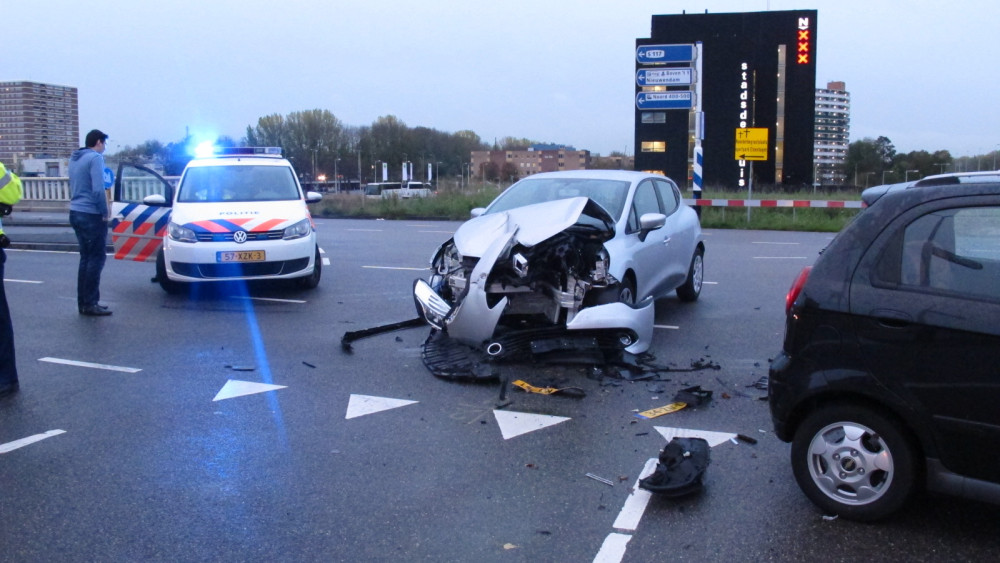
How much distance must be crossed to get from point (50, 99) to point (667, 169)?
41.1m

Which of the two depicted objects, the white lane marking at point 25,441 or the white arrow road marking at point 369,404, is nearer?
the white lane marking at point 25,441

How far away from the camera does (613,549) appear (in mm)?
3613

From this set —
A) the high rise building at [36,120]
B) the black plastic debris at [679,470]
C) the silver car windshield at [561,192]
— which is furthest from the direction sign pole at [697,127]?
the high rise building at [36,120]

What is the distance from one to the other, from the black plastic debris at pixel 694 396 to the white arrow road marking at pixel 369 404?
1914mm

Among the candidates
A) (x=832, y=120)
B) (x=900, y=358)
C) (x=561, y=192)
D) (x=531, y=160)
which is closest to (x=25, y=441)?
(x=900, y=358)

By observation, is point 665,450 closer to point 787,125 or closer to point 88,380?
point 88,380

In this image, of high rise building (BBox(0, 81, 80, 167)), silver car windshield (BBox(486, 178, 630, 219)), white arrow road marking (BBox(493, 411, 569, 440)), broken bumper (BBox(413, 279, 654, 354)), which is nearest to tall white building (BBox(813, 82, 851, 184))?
high rise building (BBox(0, 81, 80, 167))

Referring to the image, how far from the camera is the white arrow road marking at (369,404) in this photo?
18.6ft

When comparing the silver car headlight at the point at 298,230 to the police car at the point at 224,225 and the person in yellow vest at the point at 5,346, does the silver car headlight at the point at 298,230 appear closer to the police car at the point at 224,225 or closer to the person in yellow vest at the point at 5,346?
the police car at the point at 224,225

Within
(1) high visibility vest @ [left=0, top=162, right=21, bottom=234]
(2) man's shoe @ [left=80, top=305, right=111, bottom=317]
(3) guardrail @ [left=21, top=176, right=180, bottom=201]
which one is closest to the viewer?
(1) high visibility vest @ [left=0, top=162, right=21, bottom=234]

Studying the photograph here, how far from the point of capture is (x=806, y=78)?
189 feet

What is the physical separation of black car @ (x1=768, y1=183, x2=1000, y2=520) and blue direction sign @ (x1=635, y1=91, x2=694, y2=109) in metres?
19.7

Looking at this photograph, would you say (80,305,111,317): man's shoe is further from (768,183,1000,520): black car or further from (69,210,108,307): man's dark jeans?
(768,183,1000,520): black car

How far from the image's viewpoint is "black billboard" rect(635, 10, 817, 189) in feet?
187
